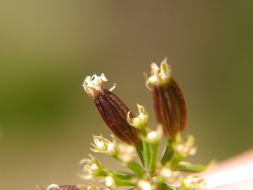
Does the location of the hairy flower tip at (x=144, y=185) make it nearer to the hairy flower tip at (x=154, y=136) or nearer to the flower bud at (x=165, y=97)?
the hairy flower tip at (x=154, y=136)

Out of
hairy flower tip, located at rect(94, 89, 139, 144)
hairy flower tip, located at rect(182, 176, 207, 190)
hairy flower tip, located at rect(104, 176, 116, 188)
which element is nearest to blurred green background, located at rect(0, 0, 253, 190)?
hairy flower tip, located at rect(94, 89, 139, 144)

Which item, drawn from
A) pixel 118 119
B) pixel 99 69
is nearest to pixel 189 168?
pixel 118 119

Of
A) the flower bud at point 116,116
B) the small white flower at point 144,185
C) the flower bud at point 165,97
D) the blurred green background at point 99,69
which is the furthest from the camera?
the blurred green background at point 99,69

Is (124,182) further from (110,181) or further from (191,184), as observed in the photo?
(191,184)

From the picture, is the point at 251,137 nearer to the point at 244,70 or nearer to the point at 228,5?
the point at 244,70

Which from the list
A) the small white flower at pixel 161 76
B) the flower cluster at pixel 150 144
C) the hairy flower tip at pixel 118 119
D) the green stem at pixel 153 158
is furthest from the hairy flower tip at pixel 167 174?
the small white flower at pixel 161 76

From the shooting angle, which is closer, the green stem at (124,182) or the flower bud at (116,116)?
the green stem at (124,182)

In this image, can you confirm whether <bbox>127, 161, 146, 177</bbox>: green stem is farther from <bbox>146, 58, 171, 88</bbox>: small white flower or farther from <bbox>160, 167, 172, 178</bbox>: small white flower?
<bbox>146, 58, 171, 88</bbox>: small white flower
